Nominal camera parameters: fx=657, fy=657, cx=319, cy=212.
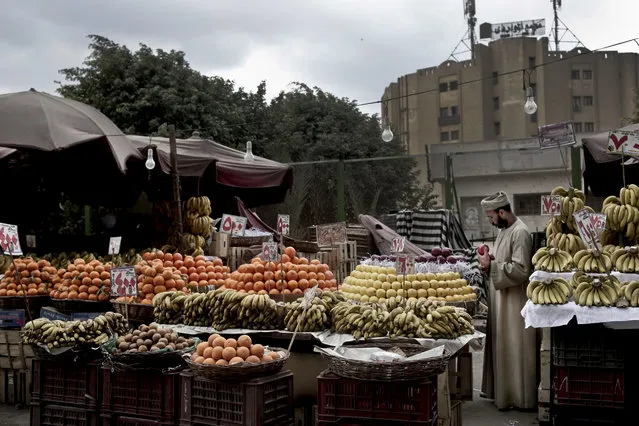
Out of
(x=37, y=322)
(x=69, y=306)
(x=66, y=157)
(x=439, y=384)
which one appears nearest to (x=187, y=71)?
(x=66, y=157)

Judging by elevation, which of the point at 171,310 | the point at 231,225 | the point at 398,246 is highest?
the point at 231,225

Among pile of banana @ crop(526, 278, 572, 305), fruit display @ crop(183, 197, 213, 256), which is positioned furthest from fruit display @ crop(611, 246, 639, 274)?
fruit display @ crop(183, 197, 213, 256)

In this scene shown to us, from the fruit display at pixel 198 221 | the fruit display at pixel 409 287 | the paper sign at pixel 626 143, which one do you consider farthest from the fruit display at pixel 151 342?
the fruit display at pixel 198 221

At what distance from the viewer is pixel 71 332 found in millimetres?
5152

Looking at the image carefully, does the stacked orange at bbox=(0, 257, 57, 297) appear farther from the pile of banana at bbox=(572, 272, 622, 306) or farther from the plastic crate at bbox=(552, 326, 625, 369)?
the pile of banana at bbox=(572, 272, 622, 306)

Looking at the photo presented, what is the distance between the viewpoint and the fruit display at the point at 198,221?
34.6 ft

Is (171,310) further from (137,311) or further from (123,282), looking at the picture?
(137,311)

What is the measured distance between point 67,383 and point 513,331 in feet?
13.3

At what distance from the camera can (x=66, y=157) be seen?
9.02 m

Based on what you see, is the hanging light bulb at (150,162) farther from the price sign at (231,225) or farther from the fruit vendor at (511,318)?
the fruit vendor at (511,318)

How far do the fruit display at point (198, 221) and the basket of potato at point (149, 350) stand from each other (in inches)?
217

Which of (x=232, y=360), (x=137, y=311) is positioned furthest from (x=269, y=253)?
(x=232, y=360)

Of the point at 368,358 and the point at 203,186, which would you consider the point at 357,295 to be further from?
the point at 203,186

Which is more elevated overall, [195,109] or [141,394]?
[195,109]
